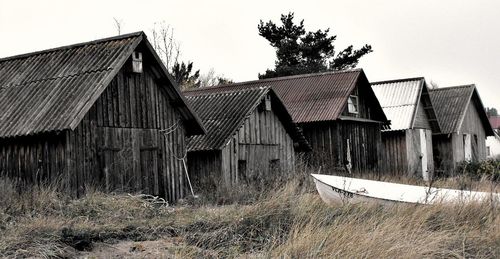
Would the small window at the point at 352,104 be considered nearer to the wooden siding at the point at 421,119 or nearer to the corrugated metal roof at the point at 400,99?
the corrugated metal roof at the point at 400,99

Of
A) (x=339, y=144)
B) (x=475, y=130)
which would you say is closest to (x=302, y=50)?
(x=475, y=130)

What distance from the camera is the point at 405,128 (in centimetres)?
3369

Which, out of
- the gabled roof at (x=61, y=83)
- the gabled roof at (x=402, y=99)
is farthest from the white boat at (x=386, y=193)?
the gabled roof at (x=402, y=99)

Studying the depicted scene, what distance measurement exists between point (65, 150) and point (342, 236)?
9.22 metres

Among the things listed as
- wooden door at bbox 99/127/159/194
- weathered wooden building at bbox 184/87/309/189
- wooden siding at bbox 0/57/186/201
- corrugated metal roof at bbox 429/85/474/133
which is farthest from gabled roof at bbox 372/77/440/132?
wooden door at bbox 99/127/159/194

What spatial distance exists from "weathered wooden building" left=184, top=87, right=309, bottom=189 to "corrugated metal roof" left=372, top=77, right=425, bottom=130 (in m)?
9.17

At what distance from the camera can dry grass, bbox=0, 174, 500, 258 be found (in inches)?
359

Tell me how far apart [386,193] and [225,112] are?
953 cm

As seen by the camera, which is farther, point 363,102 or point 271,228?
point 363,102

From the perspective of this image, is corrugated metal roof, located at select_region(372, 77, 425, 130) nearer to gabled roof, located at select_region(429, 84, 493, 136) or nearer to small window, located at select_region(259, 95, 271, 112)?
gabled roof, located at select_region(429, 84, 493, 136)

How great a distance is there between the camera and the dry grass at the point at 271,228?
9.12 metres

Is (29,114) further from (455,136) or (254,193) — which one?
(455,136)

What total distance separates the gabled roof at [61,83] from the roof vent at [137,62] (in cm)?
Result: 36

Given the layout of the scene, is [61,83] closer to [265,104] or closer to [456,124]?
[265,104]
